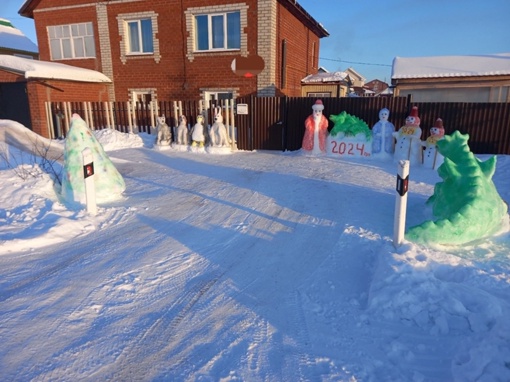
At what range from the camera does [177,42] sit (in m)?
16.0

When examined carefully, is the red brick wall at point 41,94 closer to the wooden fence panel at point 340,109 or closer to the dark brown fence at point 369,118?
the dark brown fence at point 369,118

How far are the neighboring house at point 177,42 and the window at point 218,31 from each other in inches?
1.5

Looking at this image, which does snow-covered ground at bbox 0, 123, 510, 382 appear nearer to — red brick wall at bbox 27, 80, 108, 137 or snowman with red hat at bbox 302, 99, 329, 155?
snowman with red hat at bbox 302, 99, 329, 155

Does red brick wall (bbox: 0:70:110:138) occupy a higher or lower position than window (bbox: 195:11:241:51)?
lower

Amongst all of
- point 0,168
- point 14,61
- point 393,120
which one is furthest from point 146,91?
point 393,120

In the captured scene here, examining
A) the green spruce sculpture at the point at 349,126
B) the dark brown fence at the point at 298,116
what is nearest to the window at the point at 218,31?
the dark brown fence at the point at 298,116

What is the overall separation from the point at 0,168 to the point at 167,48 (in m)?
10.6

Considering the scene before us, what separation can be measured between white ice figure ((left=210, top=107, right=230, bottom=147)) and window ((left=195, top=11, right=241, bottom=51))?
18.4ft

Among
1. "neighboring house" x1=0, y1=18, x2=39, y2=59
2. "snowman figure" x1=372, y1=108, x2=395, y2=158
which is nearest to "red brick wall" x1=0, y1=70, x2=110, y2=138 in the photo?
"snowman figure" x1=372, y1=108, x2=395, y2=158

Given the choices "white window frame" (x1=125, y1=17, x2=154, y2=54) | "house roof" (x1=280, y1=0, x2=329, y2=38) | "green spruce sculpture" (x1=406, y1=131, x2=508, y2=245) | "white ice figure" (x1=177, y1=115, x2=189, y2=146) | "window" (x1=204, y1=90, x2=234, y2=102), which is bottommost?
"green spruce sculpture" (x1=406, y1=131, x2=508, y2=245)

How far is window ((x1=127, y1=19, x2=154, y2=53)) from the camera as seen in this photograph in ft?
54.2

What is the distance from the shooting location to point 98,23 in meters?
16.8

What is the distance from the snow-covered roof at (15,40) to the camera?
85.8ft

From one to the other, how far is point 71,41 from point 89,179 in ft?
52.4
